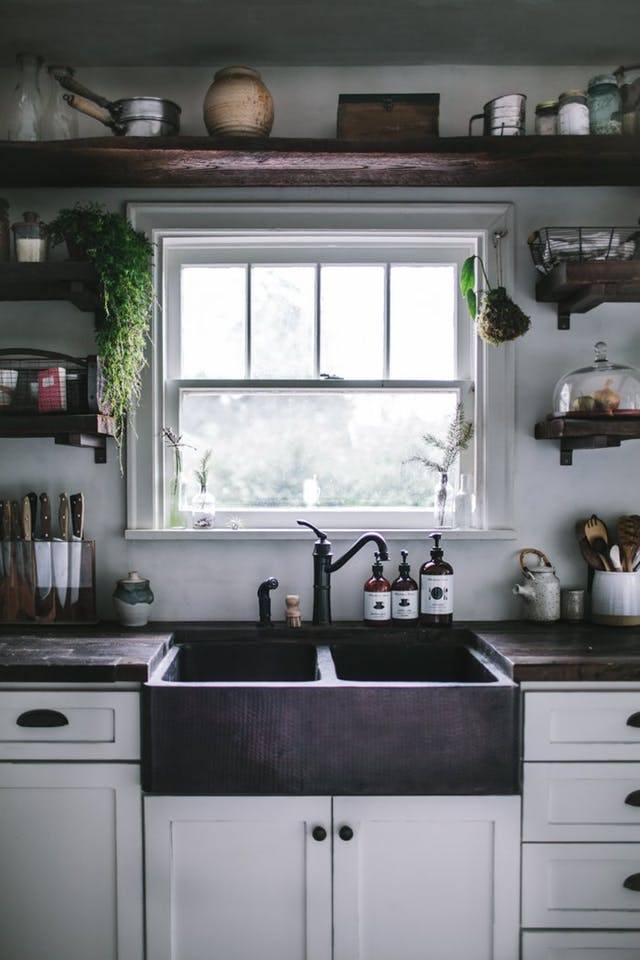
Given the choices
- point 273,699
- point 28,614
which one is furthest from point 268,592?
point 28,614

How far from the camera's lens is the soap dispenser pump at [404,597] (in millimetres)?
2492

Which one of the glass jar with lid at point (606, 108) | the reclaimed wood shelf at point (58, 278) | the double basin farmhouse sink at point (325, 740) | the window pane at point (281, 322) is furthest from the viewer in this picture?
the window pane at point (281, 322)

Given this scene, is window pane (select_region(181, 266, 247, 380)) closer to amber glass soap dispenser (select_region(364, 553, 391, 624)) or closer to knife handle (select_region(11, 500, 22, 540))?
knife handle (select_region(11, 500, 22, 540))

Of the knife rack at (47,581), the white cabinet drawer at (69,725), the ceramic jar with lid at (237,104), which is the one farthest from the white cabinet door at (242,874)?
the ceramic jar with lid at (237,104)

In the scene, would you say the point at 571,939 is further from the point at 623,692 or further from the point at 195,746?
the point at 195,746

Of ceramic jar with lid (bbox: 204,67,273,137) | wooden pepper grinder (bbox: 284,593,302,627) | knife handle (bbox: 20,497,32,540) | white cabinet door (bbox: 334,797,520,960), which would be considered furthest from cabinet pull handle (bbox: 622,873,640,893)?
ceramic jar with lid (bbox: 204,67,273,137)

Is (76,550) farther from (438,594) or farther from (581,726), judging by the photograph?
(581,726)

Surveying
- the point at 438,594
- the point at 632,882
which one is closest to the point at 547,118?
the point at 438,594

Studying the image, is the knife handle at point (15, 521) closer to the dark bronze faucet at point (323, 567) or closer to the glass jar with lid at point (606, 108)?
the dark bronze faucet at point (323, 567)

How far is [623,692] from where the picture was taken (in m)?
2.01

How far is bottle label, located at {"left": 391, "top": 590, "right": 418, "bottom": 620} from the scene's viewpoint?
2.49m

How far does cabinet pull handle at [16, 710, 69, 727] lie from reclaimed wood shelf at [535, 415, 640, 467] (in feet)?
5.32

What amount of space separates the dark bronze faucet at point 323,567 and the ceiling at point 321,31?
1523mm

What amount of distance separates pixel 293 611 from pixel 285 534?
0.86 ft
